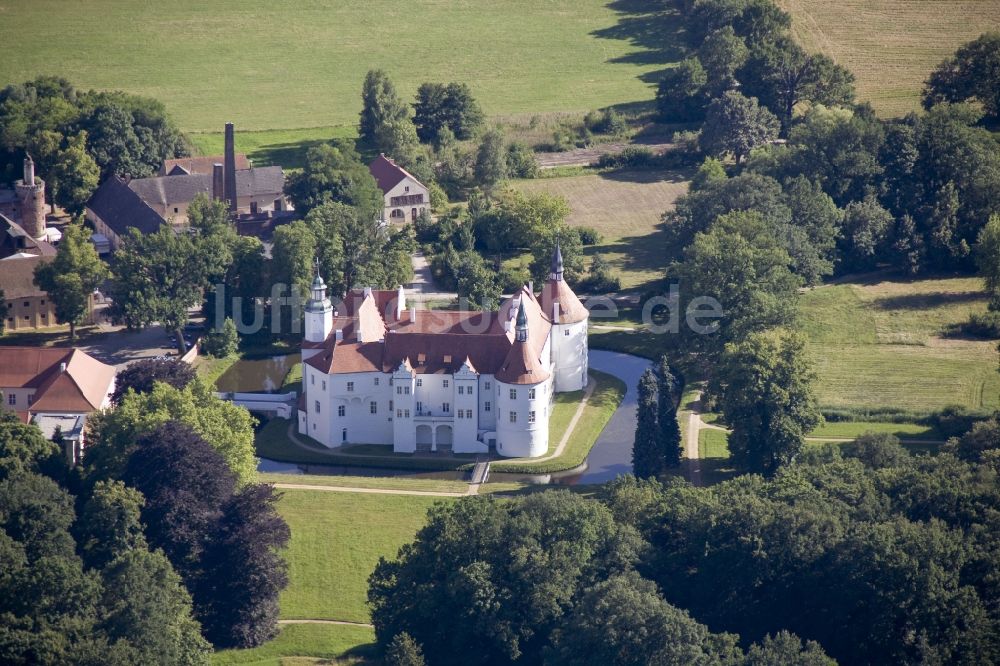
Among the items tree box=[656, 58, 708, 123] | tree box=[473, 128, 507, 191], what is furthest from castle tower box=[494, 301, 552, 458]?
tree box=[656, 58, 708, 123]

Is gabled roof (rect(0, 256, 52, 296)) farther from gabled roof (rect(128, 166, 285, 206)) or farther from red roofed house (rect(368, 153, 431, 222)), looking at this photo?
red roofed house (rect(368, 153, 431, 222))

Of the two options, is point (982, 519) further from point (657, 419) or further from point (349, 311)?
point (349, 311)

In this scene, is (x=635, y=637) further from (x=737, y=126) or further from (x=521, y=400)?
(x=737, y=126)

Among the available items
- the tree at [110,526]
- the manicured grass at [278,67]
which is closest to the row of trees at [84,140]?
the manicured grass at [278,67]

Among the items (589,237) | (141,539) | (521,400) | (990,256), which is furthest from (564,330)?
(141,539)

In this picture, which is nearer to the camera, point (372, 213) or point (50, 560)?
point (50, 560)

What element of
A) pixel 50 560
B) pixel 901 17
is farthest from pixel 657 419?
pixel 901 17

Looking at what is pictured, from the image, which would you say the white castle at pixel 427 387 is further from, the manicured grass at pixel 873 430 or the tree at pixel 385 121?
the tree at pixel 385 121
